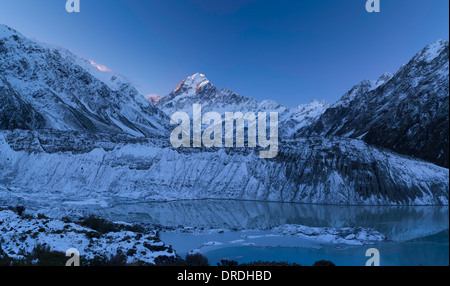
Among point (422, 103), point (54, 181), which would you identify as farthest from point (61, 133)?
point (422, 103)

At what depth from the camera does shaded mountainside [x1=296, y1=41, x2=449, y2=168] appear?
9556cm

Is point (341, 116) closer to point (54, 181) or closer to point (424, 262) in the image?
point (54, 181)

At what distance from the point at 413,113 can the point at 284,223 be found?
300ft

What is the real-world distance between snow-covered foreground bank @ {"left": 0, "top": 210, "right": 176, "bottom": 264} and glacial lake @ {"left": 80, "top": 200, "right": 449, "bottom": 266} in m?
3.85

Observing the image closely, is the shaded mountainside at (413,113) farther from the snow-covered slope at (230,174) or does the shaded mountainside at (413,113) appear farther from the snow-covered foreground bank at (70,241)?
the snow-covered foreground bank at (70,241)

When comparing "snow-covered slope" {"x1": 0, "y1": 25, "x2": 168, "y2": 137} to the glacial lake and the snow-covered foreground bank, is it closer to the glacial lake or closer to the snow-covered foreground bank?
the glacial lake

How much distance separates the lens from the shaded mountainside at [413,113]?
314ft

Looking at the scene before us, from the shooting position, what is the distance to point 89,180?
63.9 meters

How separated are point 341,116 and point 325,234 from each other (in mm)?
170930

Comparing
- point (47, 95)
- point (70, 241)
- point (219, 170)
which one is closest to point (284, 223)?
point (70, 241)

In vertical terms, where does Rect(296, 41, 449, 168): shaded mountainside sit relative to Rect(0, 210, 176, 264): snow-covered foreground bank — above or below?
above

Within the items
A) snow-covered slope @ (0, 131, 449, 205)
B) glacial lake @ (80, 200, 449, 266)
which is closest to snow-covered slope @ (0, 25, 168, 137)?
snow-covered slope @ (0, 131, 449, 205)

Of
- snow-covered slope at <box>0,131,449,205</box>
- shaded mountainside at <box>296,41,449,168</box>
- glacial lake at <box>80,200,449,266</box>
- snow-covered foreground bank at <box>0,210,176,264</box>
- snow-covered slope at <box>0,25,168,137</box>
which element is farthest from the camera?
snow-covered slope at <box>0,25,168,137</box>
